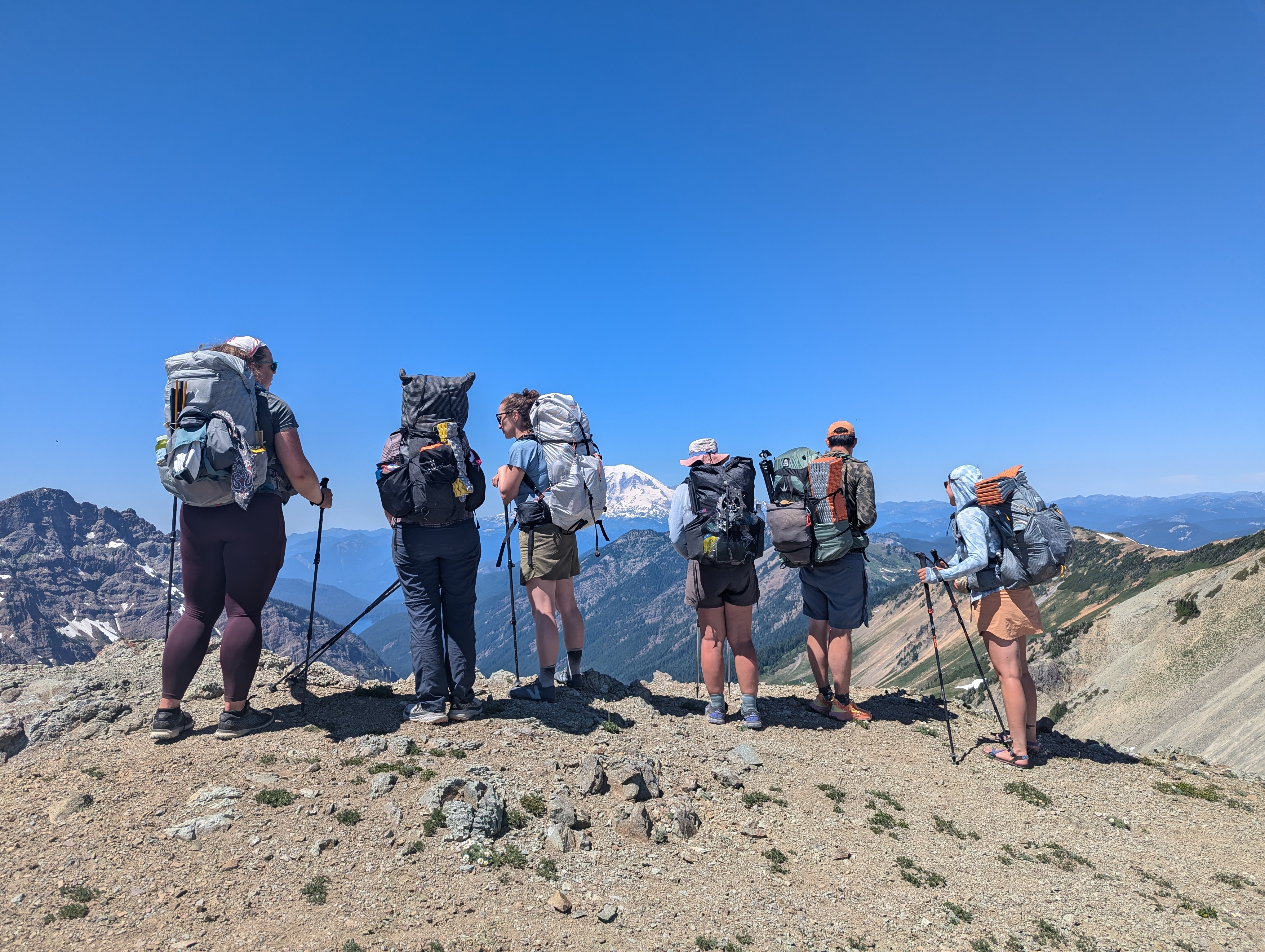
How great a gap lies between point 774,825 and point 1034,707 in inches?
215

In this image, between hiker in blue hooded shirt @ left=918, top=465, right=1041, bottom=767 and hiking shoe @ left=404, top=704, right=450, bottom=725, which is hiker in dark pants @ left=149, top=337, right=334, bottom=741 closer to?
hiking shoe @ left=404, top=704, right=450, bottom=725

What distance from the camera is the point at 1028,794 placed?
328 inches

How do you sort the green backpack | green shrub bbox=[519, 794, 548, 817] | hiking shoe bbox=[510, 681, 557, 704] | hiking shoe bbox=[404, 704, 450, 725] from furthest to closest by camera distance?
the green backpack < hiking shoe bbox=[510, 681, 557, 704] < hiking shoe bbox=[404, 704, 450, 725] < green shrub bbox=[519, 794, 548, 817]

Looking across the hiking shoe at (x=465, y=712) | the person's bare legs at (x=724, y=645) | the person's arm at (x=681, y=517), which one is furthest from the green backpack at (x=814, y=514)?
the hiking shoe at (x=465, y=712)

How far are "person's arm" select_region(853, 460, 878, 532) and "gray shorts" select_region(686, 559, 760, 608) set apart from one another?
6.59ft

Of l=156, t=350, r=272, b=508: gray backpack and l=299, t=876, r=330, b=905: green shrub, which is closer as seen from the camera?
l=299, t=876, r=330, b=905: green shrub

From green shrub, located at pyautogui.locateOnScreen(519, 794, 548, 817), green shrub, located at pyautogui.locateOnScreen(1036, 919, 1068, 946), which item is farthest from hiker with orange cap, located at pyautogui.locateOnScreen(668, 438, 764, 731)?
green shrub, located at pyautogui.locateOnScreen(1036, 919, 1068, 946)

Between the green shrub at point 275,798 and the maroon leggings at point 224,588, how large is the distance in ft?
4.96

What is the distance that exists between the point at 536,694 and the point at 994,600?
6647 millimetres

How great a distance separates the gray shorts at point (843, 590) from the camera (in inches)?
384

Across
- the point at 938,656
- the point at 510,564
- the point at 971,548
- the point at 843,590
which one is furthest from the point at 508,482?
the point at 938,656

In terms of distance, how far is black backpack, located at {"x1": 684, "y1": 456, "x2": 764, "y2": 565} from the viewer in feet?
28.7

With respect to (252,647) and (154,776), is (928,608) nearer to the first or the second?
(252,647)

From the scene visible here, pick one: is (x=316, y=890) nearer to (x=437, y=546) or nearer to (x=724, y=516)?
(x=437, y=546)
